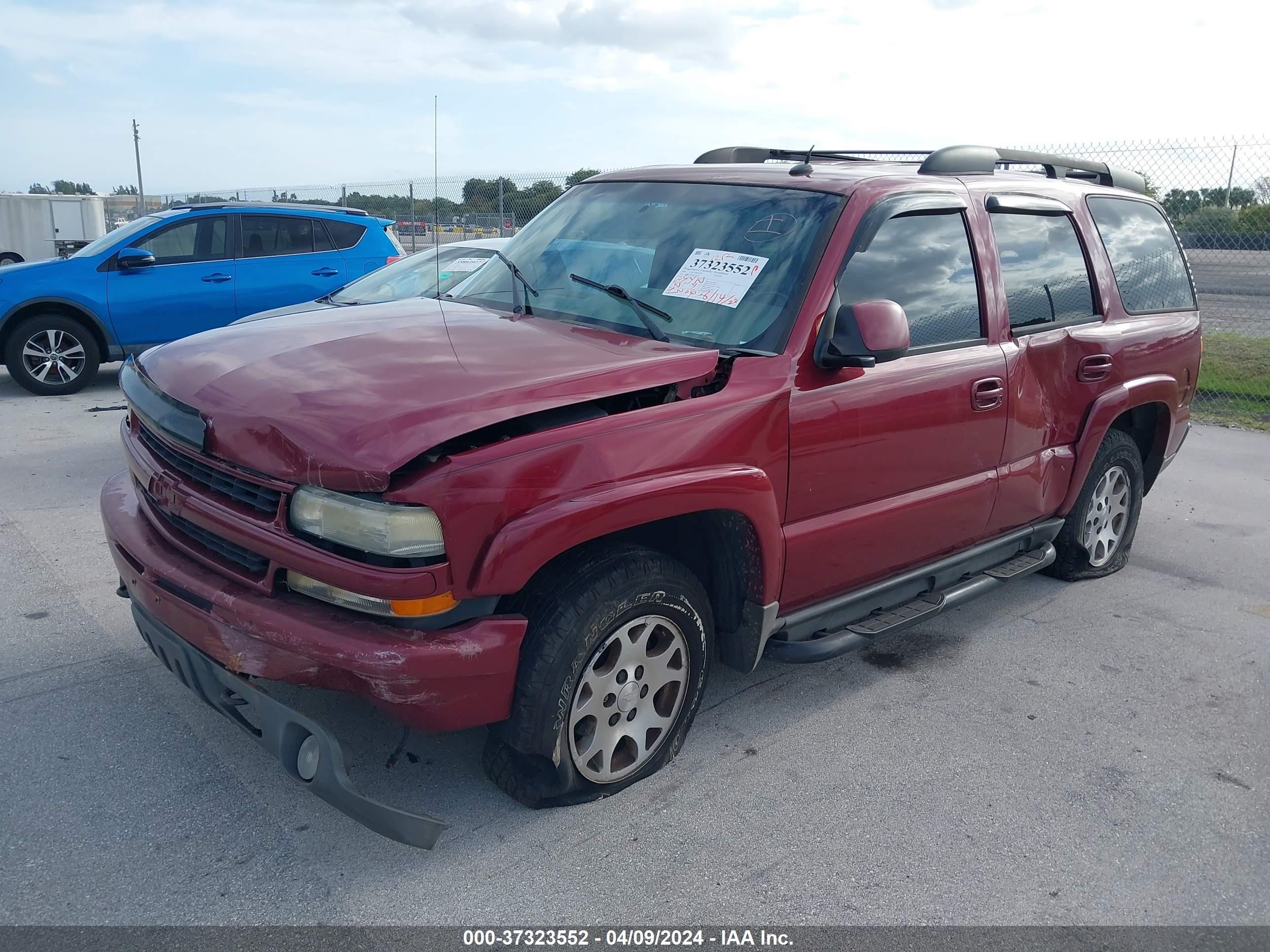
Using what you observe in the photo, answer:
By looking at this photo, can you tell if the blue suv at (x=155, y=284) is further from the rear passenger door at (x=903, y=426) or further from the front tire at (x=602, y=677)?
the front tire at (x=602, y=677)

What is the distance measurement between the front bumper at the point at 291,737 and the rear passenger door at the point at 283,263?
7745 millimetres

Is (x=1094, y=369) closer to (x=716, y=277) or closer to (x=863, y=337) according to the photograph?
(x=863, y=337)

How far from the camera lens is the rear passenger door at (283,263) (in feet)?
33.0

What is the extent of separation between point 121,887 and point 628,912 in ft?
4.41

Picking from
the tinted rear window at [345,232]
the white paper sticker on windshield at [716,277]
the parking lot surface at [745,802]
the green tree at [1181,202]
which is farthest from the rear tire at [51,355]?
the green tree at [1181,202]

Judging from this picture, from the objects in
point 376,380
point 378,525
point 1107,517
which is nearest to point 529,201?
point 1107,517

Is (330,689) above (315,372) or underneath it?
underneath

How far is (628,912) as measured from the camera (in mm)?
2709

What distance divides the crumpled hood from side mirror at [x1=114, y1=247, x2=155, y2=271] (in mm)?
6715

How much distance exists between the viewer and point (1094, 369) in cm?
463

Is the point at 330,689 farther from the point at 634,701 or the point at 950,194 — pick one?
the point at 950,194

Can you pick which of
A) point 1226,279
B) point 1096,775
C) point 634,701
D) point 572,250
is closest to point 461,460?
point 634,701

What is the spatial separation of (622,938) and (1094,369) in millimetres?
3362

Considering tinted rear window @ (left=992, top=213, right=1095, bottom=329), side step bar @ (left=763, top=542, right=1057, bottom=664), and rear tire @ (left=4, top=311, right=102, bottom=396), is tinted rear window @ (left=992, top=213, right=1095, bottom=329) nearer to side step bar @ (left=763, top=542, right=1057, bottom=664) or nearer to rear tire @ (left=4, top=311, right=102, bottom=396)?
side step bar @ (left=763, top=542, right=1057, bottom=664)
